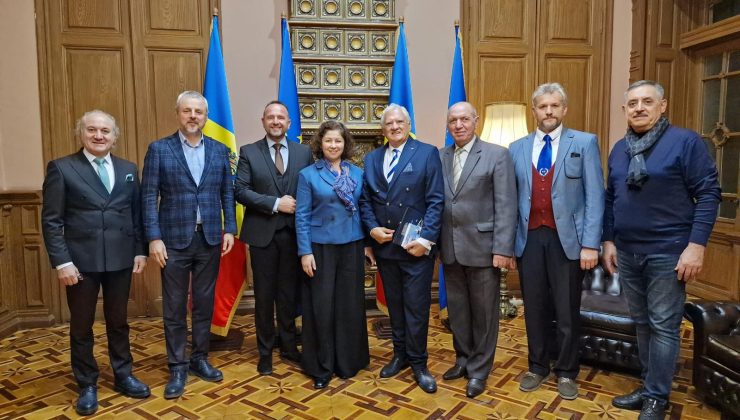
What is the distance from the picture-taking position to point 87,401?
2.53 meters

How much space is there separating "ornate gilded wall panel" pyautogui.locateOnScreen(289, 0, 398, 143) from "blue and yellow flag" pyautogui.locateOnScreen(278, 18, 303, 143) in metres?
0.27

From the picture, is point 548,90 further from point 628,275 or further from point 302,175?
point 302,175

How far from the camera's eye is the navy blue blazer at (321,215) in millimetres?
2680

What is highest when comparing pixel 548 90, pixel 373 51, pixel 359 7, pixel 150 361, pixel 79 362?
pixel 359 7

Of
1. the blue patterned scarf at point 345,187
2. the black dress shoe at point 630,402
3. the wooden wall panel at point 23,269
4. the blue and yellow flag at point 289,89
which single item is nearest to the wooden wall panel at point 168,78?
the blue and yellow flag at point 289,89

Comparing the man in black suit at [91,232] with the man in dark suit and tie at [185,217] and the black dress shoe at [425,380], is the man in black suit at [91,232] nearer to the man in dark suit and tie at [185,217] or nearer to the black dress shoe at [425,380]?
the man in dark suit and tie at [185,217]

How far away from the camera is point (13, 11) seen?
3707 mm

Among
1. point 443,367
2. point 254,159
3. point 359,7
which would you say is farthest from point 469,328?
point 359,7

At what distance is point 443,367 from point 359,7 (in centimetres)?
286

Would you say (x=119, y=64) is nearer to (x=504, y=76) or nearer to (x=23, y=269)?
(x=23, y=269)

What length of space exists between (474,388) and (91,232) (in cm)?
209

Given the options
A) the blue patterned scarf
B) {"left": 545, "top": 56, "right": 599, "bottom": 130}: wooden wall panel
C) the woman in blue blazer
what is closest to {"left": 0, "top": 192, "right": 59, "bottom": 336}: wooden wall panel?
the woman in blue blazer

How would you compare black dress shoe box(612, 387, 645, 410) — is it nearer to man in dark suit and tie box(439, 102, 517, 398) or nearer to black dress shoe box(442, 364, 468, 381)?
man in dark suit and tie box(439, 102, 517, 398)

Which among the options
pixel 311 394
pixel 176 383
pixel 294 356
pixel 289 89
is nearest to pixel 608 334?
pixel 311 394
